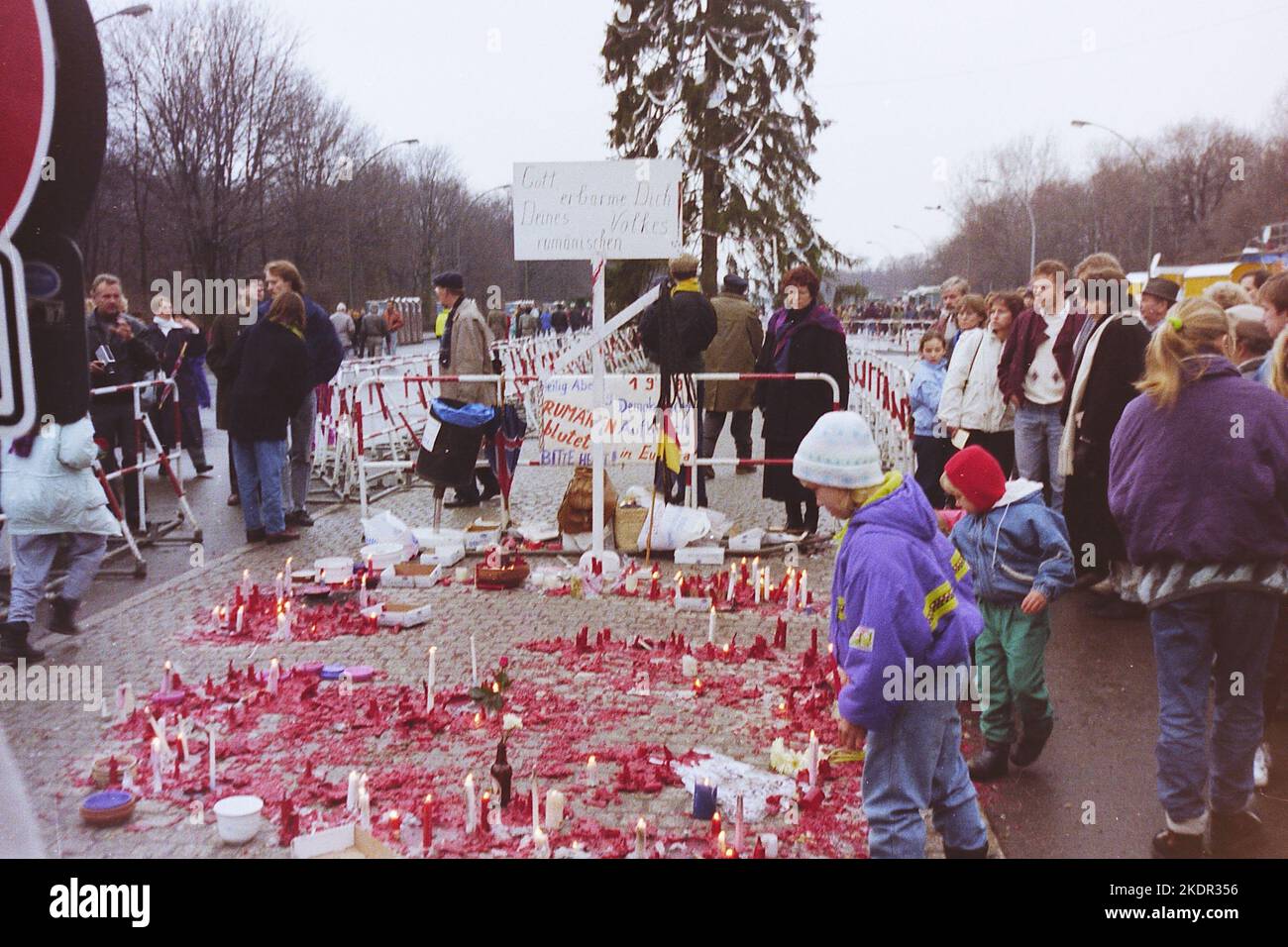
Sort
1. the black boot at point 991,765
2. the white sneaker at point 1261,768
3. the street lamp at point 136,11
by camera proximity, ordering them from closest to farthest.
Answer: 1. the street lamp at point 136,11
2. the white sneaker at point 1261,768
3. the black boot at point 991,765

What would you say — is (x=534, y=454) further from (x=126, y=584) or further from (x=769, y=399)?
(x=126, y=584)

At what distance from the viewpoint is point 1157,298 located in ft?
22.8

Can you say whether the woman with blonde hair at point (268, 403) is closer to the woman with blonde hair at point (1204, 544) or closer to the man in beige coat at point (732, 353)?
the man in beige coat at point (732, 353)

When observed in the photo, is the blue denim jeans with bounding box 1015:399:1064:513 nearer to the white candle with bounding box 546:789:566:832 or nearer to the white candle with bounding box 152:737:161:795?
the white candle with bounding box 546:789:566:832

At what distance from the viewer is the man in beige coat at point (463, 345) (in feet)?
36.8

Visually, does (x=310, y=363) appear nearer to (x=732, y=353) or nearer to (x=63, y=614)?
(x=63, y=614)

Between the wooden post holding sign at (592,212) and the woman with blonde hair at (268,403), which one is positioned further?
the woman with blonde hair at (268,403)

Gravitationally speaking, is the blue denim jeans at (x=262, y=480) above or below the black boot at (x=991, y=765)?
above

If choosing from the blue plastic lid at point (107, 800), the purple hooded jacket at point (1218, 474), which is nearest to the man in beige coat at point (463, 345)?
the blue plastic lid at point (107, 800)

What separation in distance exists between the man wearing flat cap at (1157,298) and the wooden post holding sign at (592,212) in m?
3.12

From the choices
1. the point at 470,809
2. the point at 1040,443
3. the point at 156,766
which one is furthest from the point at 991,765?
the point at 1040,443

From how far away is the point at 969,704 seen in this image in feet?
19.7

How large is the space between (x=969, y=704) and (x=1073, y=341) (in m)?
3.22

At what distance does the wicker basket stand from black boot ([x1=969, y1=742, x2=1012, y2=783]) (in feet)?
16.0
